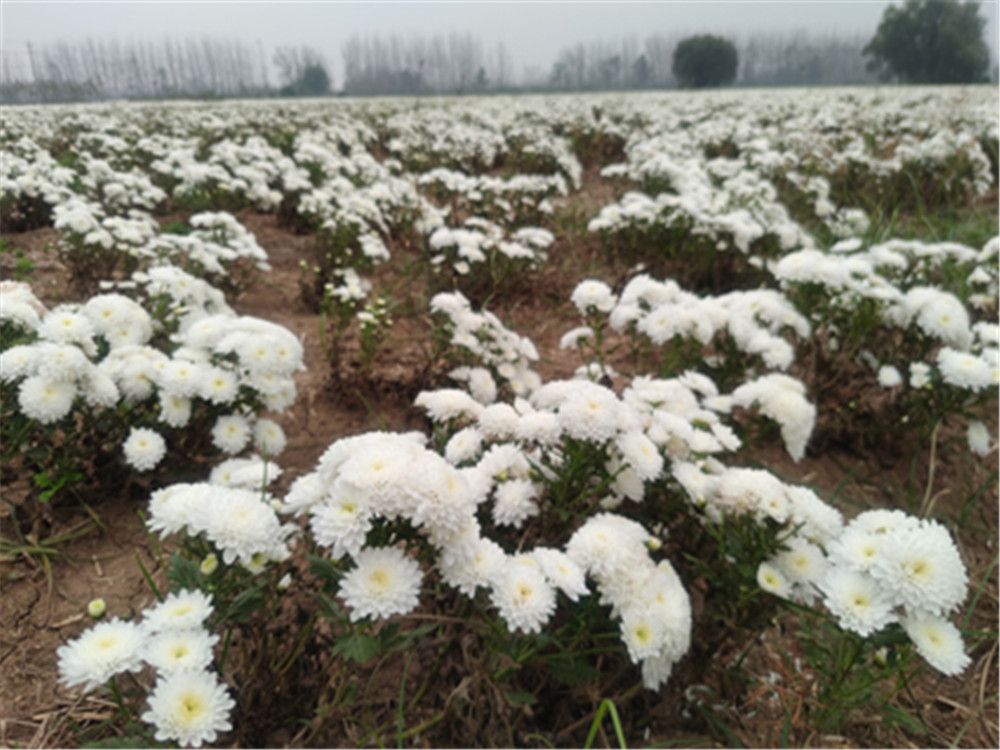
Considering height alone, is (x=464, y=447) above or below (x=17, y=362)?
below

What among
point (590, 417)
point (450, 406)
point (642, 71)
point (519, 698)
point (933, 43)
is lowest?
point (519, 698)

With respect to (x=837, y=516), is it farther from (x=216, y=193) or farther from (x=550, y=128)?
(x=550, y=128)

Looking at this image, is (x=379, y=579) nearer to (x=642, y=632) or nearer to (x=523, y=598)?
(x=523, y=598)

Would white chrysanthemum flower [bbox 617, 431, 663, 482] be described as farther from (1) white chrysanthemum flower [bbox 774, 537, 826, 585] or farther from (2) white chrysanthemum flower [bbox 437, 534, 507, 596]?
(2) white chrysanthemum flower [bbox 437, 534, 507, 596]

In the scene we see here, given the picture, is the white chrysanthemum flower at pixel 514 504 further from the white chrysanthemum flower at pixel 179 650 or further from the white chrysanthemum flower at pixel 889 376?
the white chrysanthemum flower at pixel 889 376

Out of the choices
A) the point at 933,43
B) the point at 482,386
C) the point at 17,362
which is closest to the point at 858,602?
the point at 482,386

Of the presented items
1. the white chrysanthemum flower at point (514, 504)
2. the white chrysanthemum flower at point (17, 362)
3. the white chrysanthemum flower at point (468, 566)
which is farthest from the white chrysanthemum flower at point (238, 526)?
the white chrysanthemum flower at point (17, 362)

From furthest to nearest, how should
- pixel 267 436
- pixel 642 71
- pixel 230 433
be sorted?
pixel 642 71 < pixel 267 436 < pixel 230 433

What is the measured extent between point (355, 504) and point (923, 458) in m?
3.37

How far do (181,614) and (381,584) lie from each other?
1.42 feet

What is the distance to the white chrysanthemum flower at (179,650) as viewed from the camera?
1.26 m

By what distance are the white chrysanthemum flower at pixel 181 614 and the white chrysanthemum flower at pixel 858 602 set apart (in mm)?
1375

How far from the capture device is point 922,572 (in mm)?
1451

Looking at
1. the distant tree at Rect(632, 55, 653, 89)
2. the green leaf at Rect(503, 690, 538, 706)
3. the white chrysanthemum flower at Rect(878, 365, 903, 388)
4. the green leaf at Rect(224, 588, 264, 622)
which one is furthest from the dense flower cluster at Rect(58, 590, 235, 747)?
the distant tree at Rect(632, 55, 653, 89)
